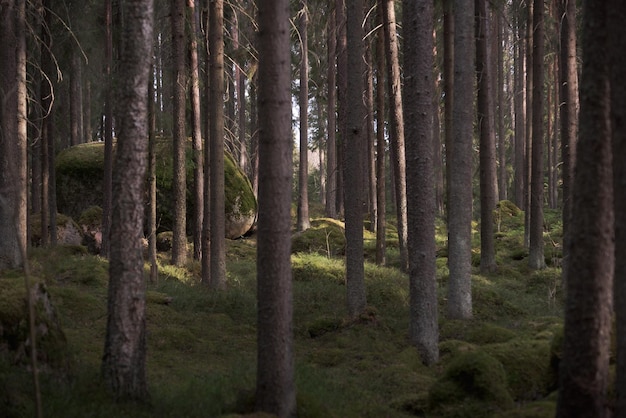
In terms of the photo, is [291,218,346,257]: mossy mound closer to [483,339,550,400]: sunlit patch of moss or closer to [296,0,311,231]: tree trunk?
[296,0,311,231]: tree trunk

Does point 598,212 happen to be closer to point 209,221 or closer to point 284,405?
point 284,405

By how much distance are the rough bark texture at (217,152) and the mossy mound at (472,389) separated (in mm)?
8592

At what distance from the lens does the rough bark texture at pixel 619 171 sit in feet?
13.8

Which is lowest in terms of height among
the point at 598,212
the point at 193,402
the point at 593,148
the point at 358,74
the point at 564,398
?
the point at 193,402

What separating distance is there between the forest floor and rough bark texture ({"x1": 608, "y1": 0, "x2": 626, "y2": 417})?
1.63 meters

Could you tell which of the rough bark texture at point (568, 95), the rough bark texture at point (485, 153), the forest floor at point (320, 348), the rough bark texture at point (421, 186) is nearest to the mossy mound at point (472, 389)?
the forest floor at point (320, 348)

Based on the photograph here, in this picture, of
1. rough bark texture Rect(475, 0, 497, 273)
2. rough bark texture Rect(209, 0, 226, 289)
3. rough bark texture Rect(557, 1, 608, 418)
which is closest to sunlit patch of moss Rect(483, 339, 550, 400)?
rough bark texture Rect(557, 1, 608, 418)

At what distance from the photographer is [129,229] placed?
6281mm

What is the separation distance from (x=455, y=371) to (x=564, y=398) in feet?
7.72

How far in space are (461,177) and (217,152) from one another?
5824mm

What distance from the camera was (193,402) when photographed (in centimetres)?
631

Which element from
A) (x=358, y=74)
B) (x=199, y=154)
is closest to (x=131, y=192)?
(x=358, y=74)

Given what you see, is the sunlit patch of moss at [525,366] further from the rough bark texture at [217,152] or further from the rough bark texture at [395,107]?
the rough bark texture at [395,107]

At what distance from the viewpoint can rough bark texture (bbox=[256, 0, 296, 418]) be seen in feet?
19.2
